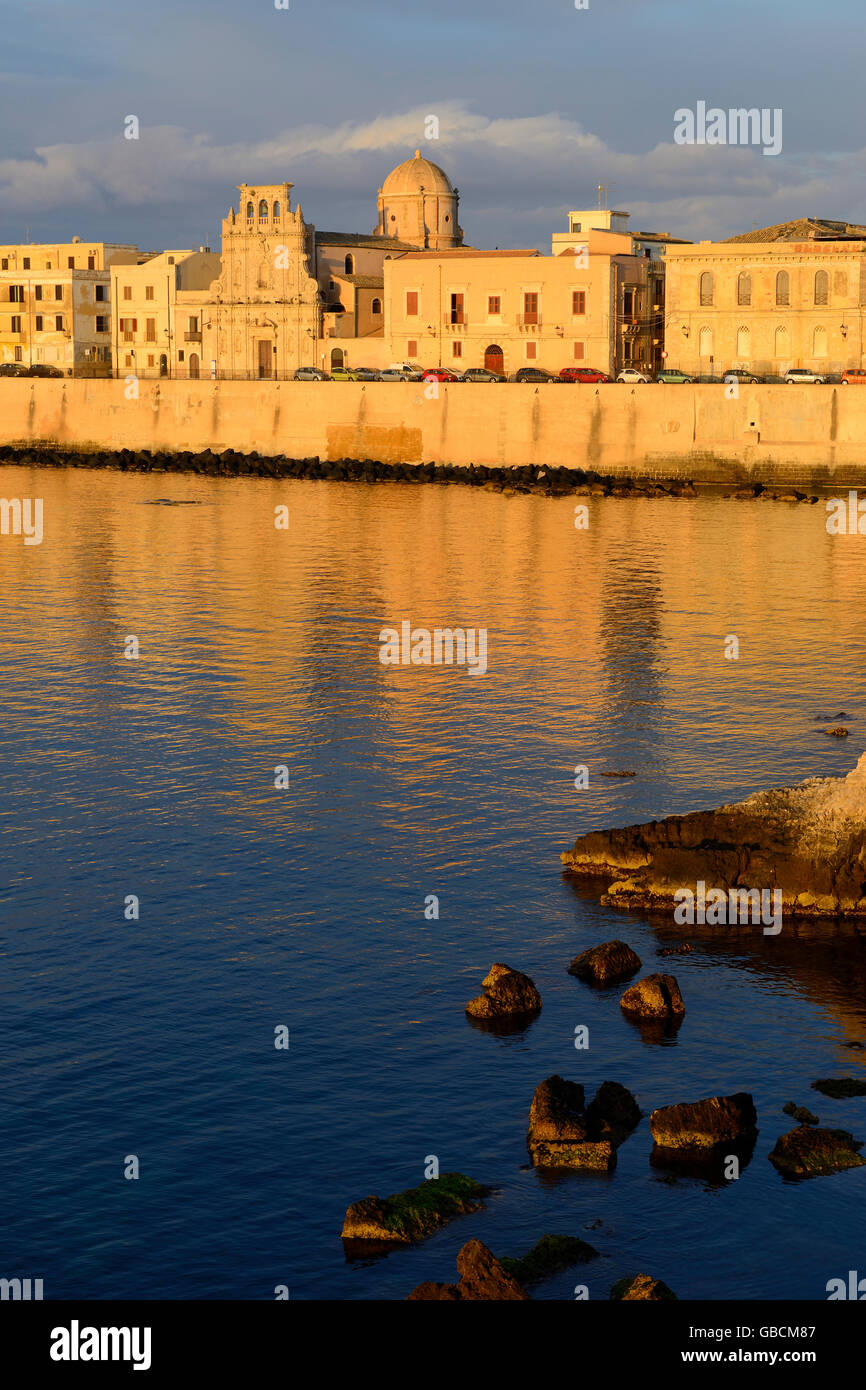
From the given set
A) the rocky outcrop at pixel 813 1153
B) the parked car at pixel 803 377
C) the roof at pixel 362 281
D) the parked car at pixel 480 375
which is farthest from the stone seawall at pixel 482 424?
the rocky outcrop at pixel 813 1153

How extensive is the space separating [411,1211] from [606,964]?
253 inches

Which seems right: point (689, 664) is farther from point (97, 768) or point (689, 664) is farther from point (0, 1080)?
point (0, 1080)

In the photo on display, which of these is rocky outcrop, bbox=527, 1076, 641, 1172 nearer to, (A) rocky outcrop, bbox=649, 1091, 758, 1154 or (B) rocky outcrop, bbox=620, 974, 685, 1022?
(A) rocky outcrop, bbox=649, 1091, 758, 1154

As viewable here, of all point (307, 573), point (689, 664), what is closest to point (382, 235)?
point (307, 573)

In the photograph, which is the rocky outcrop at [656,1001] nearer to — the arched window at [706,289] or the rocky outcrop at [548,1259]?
the rocky outcrop at [548,1259]

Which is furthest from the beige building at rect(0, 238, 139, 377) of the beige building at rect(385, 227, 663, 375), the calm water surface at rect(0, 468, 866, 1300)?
the calm water surface at rect(0, 468, 866, 1300)

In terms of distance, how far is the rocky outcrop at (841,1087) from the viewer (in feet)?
60.6

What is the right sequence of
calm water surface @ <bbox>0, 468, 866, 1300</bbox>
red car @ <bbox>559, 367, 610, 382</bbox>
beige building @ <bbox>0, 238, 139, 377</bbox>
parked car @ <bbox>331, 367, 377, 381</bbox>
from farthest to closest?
beige building @ <bbox>0, 238, 139, 377</bbox> → parked car @ <bbox>331, 367, 377, 381</bbox> → red car @ <bbox>559, 367, 610, 382</bbox> → calm water surface @ <bbox>0, 468, 866, 1300</bbox>

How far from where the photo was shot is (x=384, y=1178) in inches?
653

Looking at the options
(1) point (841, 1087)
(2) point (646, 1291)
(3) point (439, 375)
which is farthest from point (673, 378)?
(2) point (646, 1291)

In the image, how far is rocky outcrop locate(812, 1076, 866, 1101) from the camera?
18.5 meters

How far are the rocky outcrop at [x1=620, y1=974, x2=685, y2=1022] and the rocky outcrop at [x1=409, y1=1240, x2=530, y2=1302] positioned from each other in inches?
248
